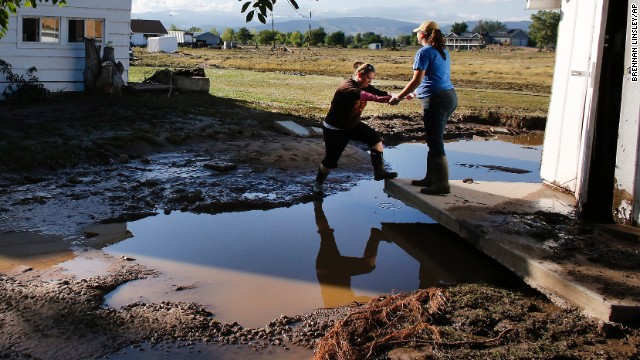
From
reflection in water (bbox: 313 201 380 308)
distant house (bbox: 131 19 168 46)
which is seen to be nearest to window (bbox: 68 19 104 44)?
reflection in water (bbox: 313 201 380 308)

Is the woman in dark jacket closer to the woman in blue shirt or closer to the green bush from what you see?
the woman in blue shirt

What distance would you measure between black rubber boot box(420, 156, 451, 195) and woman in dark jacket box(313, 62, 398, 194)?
40.5 inches

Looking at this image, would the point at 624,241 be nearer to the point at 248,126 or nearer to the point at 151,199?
the point at 151,199

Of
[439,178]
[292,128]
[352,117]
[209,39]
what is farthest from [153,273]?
[209,39]

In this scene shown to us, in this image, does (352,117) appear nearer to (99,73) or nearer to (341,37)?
(99,73)

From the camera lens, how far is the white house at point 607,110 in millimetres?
6961

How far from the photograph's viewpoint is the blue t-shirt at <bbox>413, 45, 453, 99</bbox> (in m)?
7.89

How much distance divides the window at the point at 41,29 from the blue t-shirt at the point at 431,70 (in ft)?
40.0

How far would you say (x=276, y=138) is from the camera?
1347 cm

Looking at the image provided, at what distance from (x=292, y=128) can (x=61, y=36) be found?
7092 millimetres

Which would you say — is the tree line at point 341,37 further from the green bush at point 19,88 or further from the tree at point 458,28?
the green bush at point 19,88

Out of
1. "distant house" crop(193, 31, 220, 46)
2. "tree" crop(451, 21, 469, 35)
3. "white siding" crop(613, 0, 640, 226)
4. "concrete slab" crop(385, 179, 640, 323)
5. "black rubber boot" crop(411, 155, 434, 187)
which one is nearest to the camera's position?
"concrete slab" crop(385, 179, 640, 323)

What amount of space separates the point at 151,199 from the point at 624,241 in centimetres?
543

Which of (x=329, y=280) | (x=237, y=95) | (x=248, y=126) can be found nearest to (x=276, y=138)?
(x=248, y=126)
